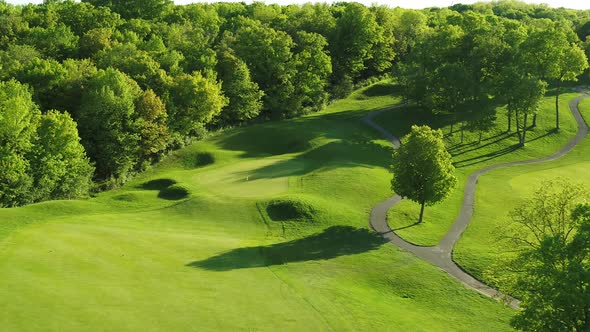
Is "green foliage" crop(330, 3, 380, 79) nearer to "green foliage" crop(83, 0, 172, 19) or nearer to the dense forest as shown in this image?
the dense forest

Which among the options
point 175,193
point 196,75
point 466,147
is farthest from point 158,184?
point 466,147

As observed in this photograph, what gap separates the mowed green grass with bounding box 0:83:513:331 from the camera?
2670 cm

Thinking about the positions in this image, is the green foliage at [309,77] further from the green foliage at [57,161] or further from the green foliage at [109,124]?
the green foliage at [57,161]

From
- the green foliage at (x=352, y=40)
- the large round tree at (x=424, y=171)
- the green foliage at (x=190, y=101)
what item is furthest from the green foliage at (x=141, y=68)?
the green foliage at (x=352, y=40)

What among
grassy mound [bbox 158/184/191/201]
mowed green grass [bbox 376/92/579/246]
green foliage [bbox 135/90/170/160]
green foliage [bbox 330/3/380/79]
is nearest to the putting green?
grassy mound [bbox 158/184/191/201]

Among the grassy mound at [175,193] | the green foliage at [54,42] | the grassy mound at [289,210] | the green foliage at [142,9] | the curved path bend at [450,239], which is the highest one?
the green foliage at [142,9]

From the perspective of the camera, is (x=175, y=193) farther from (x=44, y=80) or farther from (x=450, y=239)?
(x=450, y=239)

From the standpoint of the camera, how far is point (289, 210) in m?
55.2

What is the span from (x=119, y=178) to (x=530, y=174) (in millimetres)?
61494

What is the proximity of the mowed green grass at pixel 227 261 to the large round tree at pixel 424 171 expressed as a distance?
21.2ft

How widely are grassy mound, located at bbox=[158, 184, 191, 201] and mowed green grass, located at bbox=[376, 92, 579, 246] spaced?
24565 mm

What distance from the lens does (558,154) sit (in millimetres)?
87188

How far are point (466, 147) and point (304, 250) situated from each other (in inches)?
2050

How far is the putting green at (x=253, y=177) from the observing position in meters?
61.6
